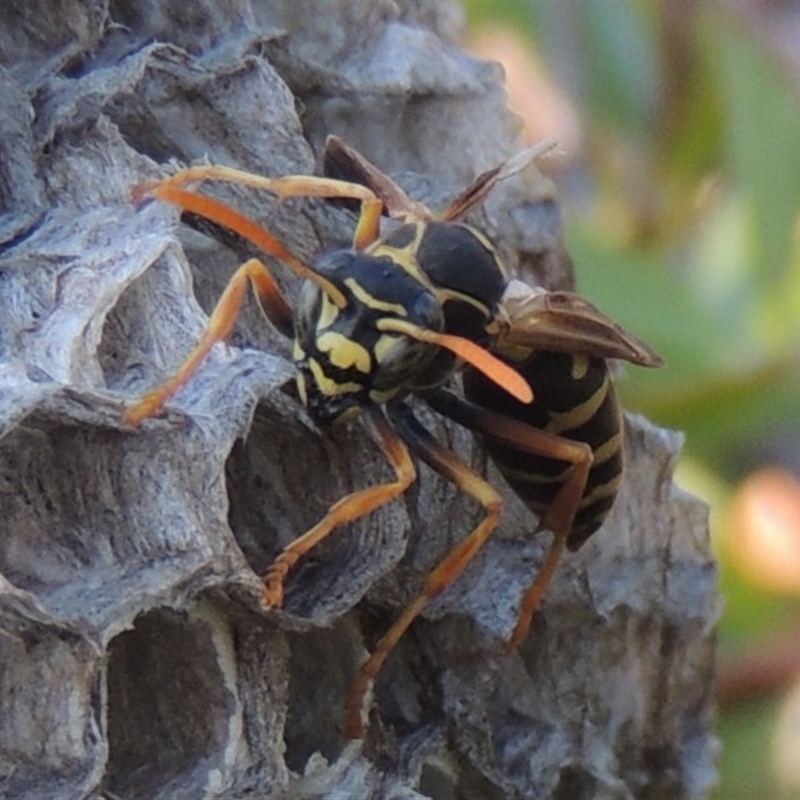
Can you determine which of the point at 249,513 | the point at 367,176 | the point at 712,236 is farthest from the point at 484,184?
the point at 712,236

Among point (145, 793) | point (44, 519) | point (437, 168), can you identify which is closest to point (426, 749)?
point (145, 793)

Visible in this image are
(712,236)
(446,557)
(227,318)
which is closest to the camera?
(227,318)

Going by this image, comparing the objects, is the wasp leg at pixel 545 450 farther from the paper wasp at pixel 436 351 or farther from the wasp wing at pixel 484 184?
the wasp wing at pixel 484 184

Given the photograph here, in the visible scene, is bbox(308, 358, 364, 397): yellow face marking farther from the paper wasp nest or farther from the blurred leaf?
the blurred leaf

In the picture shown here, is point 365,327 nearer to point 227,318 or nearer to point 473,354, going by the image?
point 473,354

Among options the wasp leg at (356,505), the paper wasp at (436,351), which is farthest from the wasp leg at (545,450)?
the wasp leg at (356,505)

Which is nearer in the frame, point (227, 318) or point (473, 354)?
point (227, 318)

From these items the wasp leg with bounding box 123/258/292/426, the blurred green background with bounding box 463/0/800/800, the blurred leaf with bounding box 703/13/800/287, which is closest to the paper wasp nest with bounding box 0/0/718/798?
the wasp leg with bounding box 123/258/292/426
